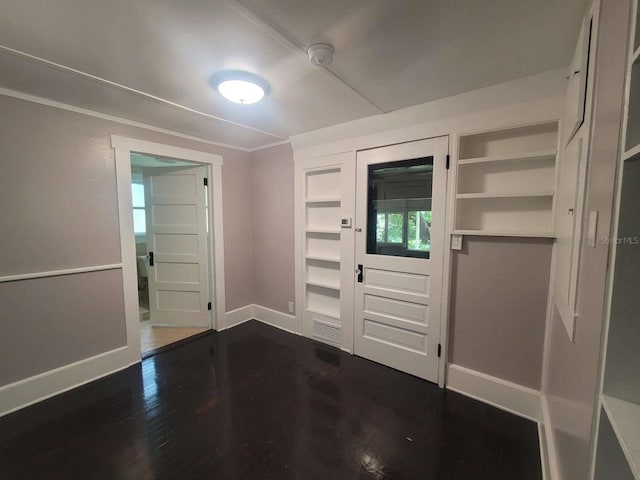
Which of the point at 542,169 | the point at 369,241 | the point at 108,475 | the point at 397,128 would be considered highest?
the point at 397,128

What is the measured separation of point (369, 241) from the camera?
2.64 metres

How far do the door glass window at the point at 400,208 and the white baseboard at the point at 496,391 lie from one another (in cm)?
104

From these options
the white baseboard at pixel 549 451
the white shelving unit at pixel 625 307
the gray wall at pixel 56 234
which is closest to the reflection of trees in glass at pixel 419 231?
the white baseboard at pixel 549 451

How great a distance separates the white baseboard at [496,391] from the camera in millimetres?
1896

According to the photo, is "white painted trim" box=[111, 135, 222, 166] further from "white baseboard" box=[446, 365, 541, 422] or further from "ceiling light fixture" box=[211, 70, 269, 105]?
"white baseboard" box=[446, 365, 541, 422]

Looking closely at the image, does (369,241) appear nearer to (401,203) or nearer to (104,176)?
(401,203)

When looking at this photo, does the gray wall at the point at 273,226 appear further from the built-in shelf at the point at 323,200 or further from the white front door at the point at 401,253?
the white front door at the point at 401,253

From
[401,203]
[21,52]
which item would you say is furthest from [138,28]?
[401,203]

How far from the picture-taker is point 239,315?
11.9 feet

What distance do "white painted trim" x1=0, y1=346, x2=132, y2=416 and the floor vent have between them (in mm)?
1948

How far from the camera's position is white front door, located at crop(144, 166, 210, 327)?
3316 mm

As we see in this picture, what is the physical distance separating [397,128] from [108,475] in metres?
3.15

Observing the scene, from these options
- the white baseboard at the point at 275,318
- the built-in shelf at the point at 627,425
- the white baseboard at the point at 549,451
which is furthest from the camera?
the white baseboard at the point at 275,318

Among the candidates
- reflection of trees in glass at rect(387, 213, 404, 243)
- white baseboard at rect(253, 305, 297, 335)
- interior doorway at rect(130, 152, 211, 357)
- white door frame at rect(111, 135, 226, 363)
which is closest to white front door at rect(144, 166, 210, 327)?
interior doorway at rect(130, 152, 211, 357)
